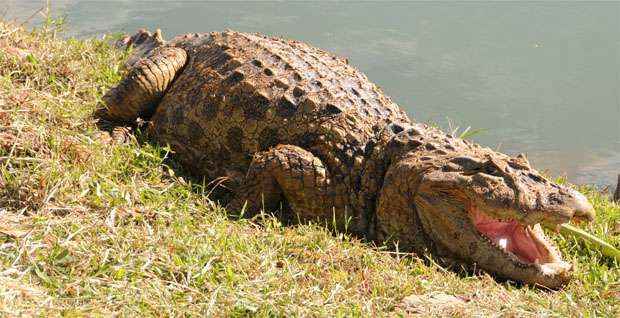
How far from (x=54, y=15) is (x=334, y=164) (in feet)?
26.1

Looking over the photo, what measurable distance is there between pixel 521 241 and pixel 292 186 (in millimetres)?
1612

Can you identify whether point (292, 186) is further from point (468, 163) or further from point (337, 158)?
point (468, 163)

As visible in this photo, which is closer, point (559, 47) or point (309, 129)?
point (309, 129)

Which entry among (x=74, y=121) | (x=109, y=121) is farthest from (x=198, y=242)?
(x=109, y=121)

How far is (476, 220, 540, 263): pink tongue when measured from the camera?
5.56 m

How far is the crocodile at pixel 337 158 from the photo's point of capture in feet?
17.6

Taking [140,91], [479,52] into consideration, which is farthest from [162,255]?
[479,52]

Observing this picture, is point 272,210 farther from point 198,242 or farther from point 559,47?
point 559,47

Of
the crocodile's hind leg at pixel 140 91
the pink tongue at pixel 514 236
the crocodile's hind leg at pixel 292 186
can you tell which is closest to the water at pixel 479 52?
the crocodile's hind leg at pixel 140 91

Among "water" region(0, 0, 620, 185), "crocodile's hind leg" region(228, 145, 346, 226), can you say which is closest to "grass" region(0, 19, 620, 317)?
"crocodile's hind leg" region(228, 145, 346, 226)

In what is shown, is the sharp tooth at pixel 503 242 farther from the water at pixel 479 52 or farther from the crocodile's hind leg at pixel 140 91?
the water at pixel 479 52

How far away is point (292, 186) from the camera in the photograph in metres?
5.90

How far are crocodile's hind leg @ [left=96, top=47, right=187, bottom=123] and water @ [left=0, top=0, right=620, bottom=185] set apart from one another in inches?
155

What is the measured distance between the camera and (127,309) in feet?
12.7
